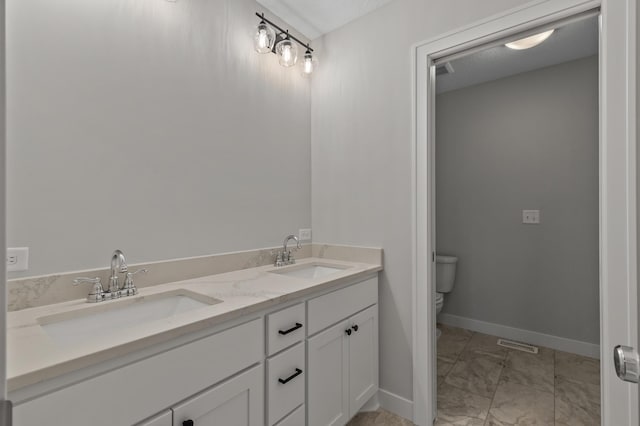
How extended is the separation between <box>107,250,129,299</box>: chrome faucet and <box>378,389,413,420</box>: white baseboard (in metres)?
1.54

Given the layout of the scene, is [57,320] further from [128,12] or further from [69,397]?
[128,12]

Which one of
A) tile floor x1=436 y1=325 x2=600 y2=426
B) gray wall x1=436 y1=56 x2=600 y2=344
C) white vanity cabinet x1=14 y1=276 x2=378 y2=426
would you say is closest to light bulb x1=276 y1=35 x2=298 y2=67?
white vanity cabinet x1=14 y1=276 x2=378 y2=426

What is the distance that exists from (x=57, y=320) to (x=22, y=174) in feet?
1.68

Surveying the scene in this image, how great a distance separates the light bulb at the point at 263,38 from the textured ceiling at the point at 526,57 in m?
1.60

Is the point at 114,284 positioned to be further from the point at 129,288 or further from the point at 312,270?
the point at 312,270

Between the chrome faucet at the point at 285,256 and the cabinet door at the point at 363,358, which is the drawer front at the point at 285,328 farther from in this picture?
the chrome faucet at the point at 285,256

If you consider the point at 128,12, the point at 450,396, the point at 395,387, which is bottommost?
the point at 450,396

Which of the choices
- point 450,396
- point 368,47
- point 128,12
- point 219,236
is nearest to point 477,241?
point 450,396

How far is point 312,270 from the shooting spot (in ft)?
6.72

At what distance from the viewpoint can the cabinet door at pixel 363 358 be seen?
64.2 inches

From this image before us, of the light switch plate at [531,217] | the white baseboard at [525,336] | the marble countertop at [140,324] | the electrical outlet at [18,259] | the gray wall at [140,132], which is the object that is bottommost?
the white baseboard at [525,336]

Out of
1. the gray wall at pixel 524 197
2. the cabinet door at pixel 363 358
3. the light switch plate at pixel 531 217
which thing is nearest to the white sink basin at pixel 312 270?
the cabinet door at pixel 363 358

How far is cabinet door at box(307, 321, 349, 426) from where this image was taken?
4.51 feet

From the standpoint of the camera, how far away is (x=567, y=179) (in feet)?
8.40
